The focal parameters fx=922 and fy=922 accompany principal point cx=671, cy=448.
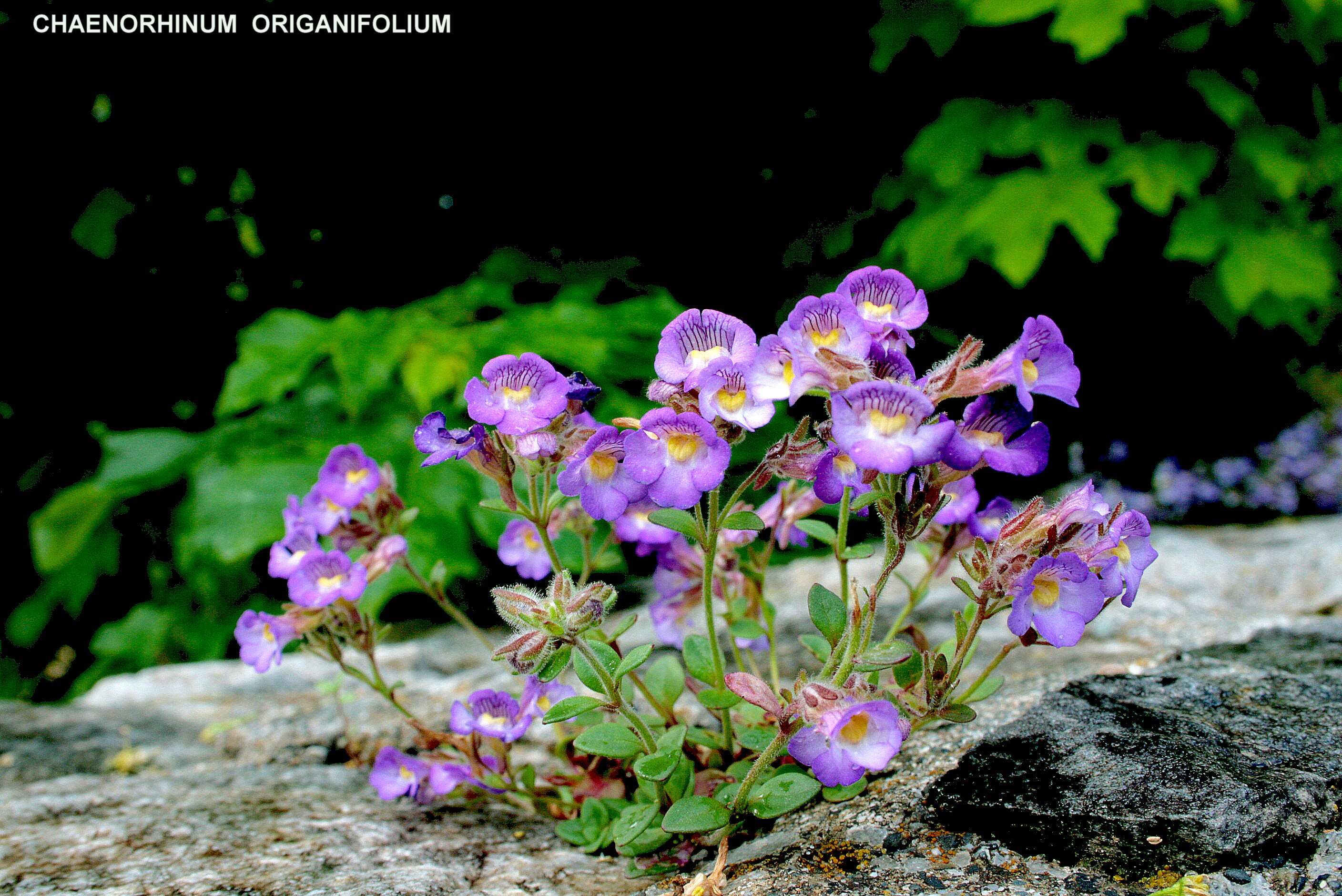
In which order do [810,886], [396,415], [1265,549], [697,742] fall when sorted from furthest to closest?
1. [1265,549]
2. [396,415]
3. [697,742]
4. [810,886]

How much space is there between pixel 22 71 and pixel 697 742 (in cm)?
389

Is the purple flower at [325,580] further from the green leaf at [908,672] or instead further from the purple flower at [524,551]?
the green leaf at [908,672]

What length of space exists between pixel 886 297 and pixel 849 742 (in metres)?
0.55

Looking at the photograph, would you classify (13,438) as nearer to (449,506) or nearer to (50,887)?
(449,506)

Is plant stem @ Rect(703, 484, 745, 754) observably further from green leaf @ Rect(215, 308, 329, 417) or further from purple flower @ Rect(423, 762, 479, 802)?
green leaf @ Rect(215, 308, 329, 417)

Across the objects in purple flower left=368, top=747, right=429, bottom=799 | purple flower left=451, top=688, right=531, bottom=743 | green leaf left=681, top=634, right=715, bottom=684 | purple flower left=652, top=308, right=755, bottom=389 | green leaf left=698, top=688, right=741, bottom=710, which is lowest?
purple flower left=368, top=747, right=429, bottom=799

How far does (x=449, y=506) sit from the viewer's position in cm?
282

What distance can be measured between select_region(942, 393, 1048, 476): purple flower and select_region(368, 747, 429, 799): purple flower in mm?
1074

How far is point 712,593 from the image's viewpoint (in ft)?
4.45

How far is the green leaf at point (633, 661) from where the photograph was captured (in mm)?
1196

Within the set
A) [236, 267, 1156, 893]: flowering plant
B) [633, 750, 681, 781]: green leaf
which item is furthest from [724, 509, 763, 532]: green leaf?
[633, 750, 681, 781]: green leaf

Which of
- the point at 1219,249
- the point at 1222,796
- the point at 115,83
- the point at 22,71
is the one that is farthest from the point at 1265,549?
the point at 22,71

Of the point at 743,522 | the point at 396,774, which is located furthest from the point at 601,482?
the point at 396,774

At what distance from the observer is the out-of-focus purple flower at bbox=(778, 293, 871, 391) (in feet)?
3.34
